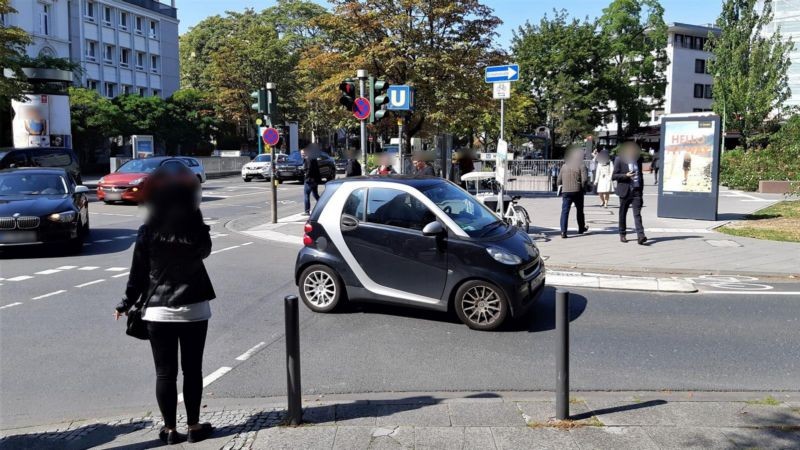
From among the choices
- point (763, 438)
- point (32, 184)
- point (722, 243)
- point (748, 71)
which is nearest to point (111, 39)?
point (748, 71)

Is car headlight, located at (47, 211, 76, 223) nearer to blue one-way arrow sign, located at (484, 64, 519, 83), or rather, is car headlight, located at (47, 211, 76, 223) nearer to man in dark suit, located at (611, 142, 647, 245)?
blue one-way arrow sign, located at (484, 64, 519, 83)

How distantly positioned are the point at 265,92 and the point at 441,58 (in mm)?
7017

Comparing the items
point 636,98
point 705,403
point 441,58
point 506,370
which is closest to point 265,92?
point 441,58

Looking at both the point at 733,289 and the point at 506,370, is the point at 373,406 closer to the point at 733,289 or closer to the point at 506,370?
the point at 506,370

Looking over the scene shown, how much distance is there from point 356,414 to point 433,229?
103 inches

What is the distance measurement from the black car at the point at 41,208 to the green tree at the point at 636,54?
49.5 meters

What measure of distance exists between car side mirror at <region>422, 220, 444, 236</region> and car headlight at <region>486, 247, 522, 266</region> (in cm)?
53

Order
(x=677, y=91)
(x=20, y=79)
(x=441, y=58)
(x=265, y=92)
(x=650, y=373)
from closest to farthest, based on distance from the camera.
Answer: (x=650, y=373) → (x=265, y=92) → (x=441, y=58) → (x=20, y=79) → (x=677, y=91)

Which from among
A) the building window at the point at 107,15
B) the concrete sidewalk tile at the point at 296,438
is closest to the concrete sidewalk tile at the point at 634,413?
the concrete sidewalk tile at the point at 296,438

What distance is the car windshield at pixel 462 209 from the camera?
726 centimetres

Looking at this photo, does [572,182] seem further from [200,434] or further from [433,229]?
[200,434]

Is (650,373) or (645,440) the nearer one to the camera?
(645,440)

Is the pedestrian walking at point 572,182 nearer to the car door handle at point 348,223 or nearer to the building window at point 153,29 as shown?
the car door handle at point 348,223

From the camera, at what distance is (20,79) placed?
1067 inches
